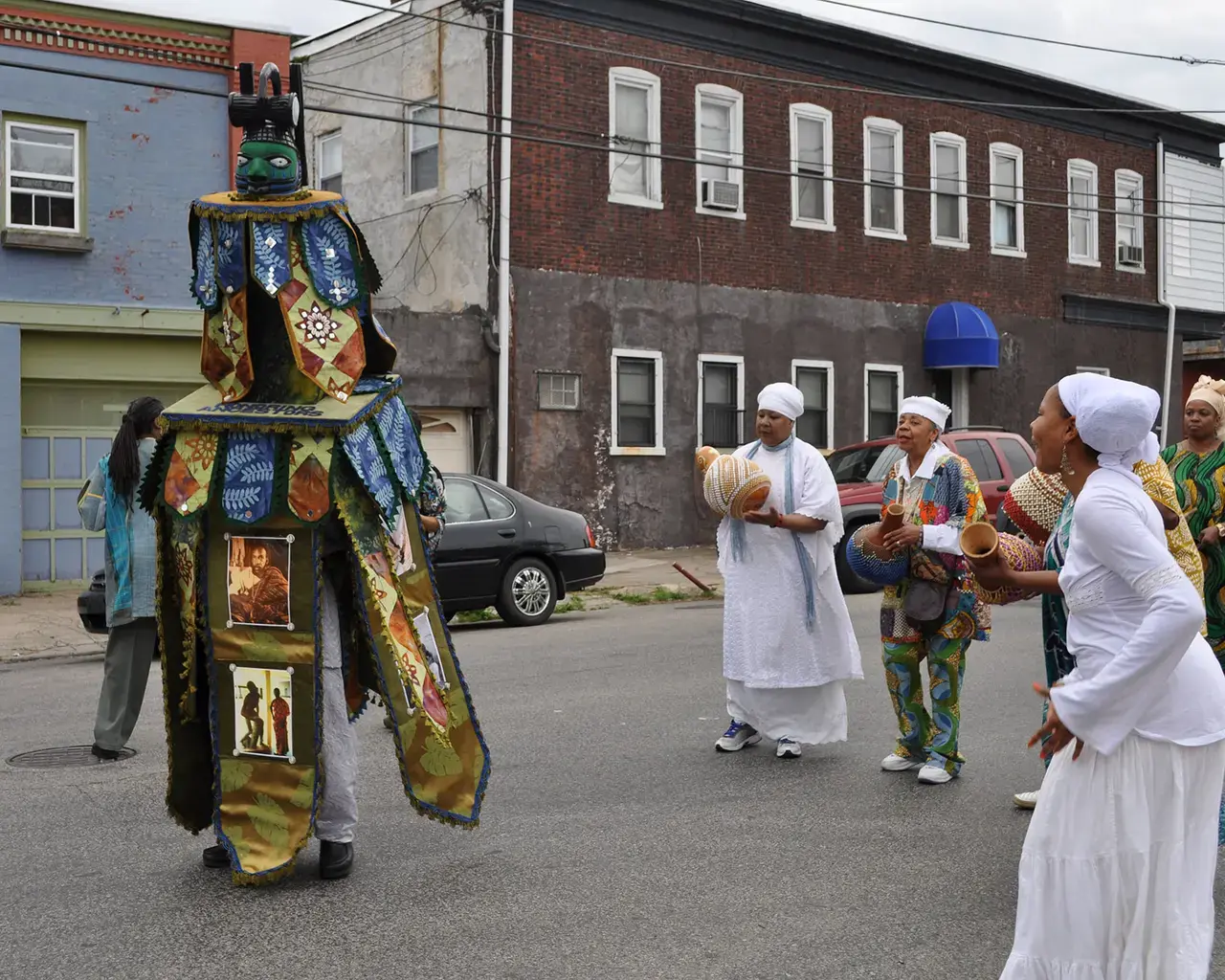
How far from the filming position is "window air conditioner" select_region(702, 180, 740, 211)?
2273 centimetres

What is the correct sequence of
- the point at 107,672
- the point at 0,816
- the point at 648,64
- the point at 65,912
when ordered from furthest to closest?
the point at 648,64, the point at 107,672, the point at 0,816, the point at 65,912

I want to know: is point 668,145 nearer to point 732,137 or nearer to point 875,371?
point 732,137

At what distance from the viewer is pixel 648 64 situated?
21828mm

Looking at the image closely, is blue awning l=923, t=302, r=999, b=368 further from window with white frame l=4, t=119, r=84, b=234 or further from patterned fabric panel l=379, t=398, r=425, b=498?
patterned fabric panel l=379, t=398, r=425, b=498

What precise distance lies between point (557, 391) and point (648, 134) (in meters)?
4.21

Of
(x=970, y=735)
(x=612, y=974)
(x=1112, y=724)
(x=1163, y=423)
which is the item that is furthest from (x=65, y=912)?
(x=1163, y=423)

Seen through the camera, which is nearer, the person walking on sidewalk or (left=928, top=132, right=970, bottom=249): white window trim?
the person walking on sidewalk

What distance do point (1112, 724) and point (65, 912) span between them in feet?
11.4

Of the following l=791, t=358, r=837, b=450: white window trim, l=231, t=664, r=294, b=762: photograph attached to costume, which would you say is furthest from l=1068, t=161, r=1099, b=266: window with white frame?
l=231, t=664, r=294, b=762: photograph attached to costume

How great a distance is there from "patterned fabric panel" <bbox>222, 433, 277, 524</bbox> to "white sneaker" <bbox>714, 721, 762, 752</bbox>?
342 centimetres

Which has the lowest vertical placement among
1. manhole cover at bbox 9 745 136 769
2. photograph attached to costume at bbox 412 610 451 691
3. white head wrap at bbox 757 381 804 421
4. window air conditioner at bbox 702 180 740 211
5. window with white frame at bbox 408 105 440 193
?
manhole cover at bbox 9 745 136 769

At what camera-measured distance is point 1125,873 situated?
359 centimetres

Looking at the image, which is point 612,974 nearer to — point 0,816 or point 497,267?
point 0,816

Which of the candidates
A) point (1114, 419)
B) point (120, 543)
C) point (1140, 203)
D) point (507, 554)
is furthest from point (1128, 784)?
point (1140, 203)
